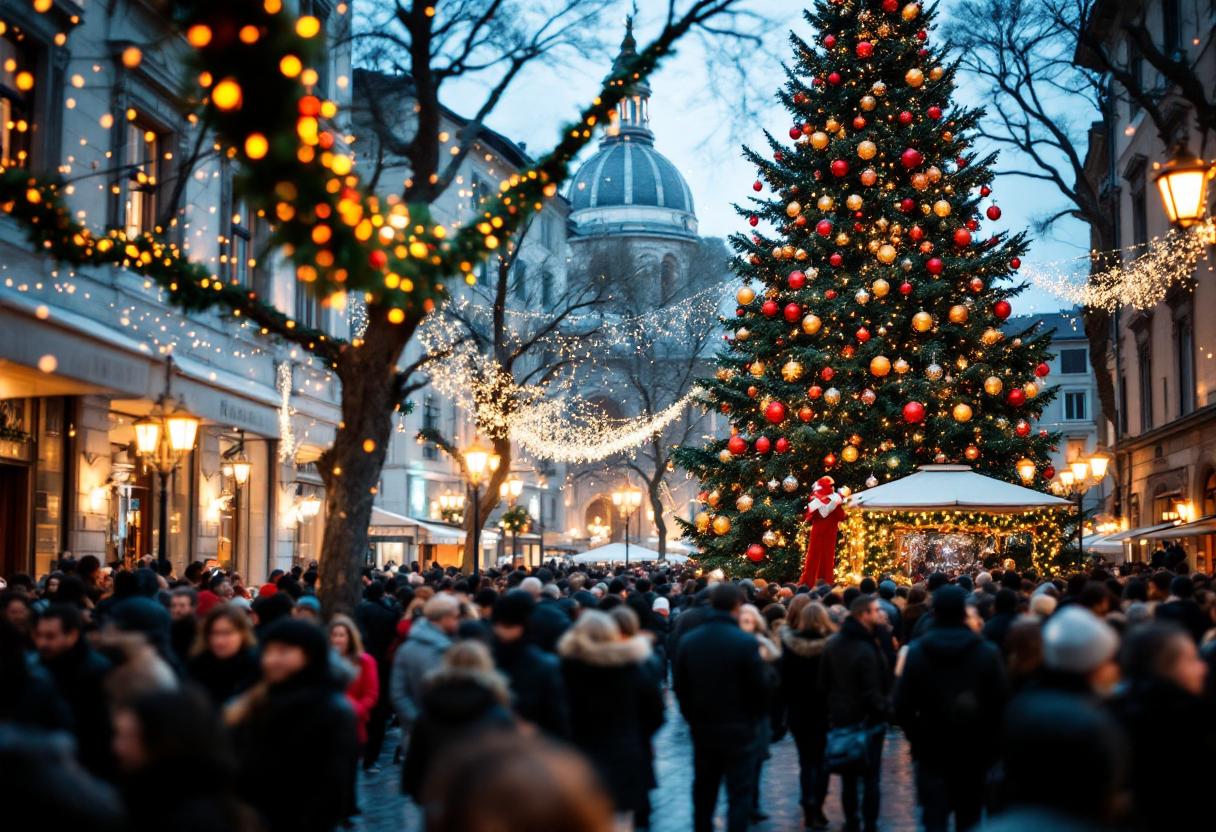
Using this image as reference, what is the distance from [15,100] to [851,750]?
13.6 metres

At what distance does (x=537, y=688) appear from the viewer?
7.45 metres

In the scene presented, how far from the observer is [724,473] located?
27.5 metres

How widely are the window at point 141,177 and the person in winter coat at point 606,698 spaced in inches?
577

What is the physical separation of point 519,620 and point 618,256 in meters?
49.4

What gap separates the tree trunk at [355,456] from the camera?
12461mm

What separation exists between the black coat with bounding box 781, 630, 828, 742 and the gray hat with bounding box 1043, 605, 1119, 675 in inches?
190

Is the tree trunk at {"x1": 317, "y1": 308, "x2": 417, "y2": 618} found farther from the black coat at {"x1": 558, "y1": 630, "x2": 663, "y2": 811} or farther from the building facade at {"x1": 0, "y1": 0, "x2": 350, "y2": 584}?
the black coat at {"x1": 558, "y1": 630, "x2": 663, "y2": 811}

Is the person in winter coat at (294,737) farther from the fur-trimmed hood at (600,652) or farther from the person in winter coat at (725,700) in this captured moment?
the person in winter coat at (725,700)

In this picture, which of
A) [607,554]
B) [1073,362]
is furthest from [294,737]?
[1073,362]

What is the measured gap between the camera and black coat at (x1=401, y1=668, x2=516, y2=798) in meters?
5.98

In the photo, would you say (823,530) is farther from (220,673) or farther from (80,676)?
(80,676)

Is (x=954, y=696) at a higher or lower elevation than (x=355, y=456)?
lower

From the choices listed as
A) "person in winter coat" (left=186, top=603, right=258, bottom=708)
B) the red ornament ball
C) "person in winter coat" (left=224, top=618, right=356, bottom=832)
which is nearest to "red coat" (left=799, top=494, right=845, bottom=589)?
the red ornament ball

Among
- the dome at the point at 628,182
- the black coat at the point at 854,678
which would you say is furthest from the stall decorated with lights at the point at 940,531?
the dome at the point at 628,182
